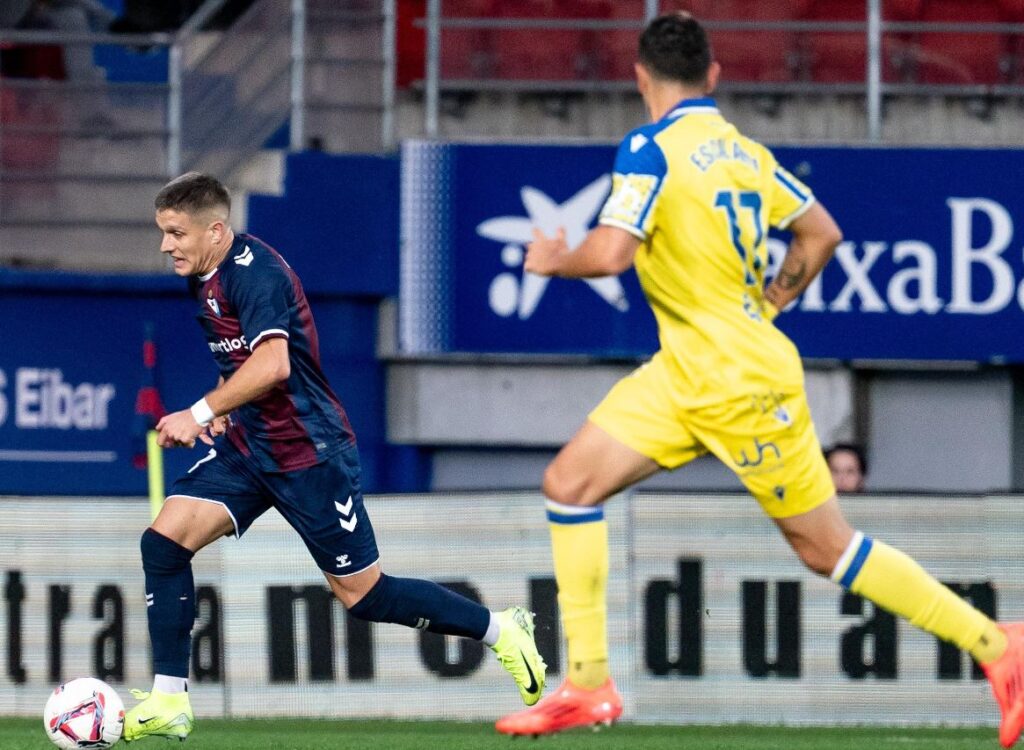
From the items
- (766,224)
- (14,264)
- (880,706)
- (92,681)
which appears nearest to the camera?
(766,224)

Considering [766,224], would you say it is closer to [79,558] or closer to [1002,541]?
[1002,541]

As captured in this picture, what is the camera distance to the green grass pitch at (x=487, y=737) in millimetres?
7195

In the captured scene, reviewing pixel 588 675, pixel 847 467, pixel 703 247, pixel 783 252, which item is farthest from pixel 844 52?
pixel 588 675

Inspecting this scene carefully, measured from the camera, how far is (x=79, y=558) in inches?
348

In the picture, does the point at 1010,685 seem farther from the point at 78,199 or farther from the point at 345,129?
the point at 78,199

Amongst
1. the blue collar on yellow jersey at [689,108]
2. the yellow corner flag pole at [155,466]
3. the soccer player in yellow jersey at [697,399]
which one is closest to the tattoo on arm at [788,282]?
the soccer player in yellow jersey at [697,399]

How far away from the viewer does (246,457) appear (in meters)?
6.63

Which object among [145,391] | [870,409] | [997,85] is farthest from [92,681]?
[997,85]

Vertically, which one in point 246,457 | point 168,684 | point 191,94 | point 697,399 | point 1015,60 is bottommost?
point 168,684

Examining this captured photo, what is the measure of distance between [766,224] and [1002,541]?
342cm

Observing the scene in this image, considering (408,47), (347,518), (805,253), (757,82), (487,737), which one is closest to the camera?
(805,253)

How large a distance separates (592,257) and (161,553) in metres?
1.96

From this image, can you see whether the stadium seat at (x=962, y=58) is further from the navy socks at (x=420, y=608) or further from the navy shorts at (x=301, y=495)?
the navy shorts at (x=301, y=495)

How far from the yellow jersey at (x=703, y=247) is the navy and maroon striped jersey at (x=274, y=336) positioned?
51.8 inches
